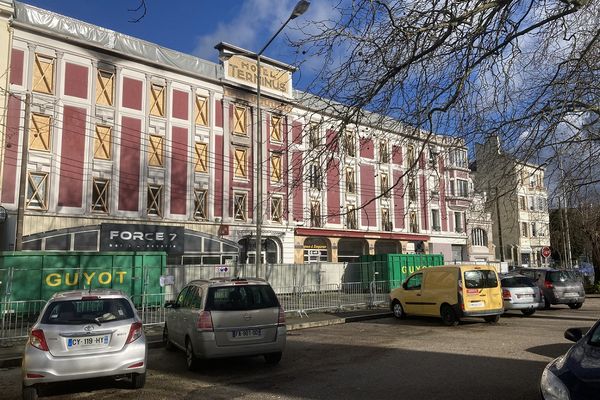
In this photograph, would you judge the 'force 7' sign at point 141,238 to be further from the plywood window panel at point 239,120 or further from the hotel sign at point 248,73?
the hotel sign at point 248,73

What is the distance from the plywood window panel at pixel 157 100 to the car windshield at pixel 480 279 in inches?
829

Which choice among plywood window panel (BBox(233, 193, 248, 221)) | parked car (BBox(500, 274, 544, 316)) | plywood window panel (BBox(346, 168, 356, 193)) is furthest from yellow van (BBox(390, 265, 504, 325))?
plywood window panel (BBox(346, 168, 356, 193))

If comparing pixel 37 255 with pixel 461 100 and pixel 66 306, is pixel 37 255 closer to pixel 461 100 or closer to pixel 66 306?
pixel 66 306

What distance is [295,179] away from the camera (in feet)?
21.7

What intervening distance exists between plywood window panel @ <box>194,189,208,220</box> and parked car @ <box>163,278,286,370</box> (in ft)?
68.8

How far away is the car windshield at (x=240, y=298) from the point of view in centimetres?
923

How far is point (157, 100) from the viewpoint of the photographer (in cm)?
2928

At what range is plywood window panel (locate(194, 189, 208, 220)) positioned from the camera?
3052 cm

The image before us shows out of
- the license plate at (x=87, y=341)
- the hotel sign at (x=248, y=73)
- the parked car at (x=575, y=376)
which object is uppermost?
the hotel sign at (x=248, y=73)

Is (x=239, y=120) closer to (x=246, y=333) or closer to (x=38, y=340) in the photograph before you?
(x=246, y=333)

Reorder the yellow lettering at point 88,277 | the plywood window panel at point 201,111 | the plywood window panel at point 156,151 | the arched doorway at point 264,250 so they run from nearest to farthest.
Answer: the yellow lettering at point 88,277 < the plywood window panel at point 156,151 < the plywood window panel at point 201,111 < the arched doorway at point 264,250

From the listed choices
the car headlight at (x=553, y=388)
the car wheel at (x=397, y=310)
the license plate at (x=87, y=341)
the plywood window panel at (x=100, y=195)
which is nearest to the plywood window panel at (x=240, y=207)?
the plywood window panel at (x=100, y=195)

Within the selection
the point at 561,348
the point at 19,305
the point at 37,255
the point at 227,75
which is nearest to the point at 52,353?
the point at 19,305

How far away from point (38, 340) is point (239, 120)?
2687cm
